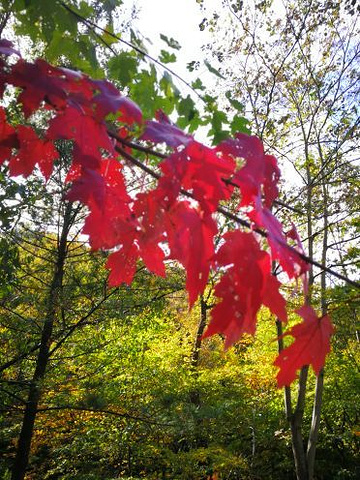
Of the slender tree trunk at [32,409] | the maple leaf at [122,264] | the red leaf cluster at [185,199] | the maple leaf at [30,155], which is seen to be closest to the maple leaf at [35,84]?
the red leaf cluster at [185,199]

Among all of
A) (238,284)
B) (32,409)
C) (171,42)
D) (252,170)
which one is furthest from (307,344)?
(32,409)

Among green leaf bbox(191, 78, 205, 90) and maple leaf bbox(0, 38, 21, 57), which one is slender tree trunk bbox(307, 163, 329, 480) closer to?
green leaf bbox(191, 78, 205, 90)

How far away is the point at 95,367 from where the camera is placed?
537 centimetres

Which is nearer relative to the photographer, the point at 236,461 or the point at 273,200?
the point at 273,200

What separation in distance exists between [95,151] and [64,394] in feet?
15.6

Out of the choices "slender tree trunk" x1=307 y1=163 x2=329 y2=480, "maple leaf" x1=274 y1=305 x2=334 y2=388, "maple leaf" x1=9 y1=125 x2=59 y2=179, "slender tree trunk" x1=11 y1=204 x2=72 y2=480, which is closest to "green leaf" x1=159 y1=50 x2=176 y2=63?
A: "maple leaf" x1=9 y1=125 x2=59 y2=179

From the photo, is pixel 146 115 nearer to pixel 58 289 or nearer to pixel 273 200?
pixel 273 200

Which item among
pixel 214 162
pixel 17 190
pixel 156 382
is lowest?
pixel 214 162

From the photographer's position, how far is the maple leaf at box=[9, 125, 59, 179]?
96 centimetres

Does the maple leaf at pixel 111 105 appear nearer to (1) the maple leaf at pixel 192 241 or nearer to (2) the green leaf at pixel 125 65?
(1) the maple leaf at pixel 192 241

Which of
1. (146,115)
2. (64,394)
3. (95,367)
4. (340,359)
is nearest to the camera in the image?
(146,115)

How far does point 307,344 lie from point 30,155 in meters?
0.79

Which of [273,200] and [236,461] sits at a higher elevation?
[273,200]

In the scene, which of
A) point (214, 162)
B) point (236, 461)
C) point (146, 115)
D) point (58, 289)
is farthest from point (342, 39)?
point (236, 461)
